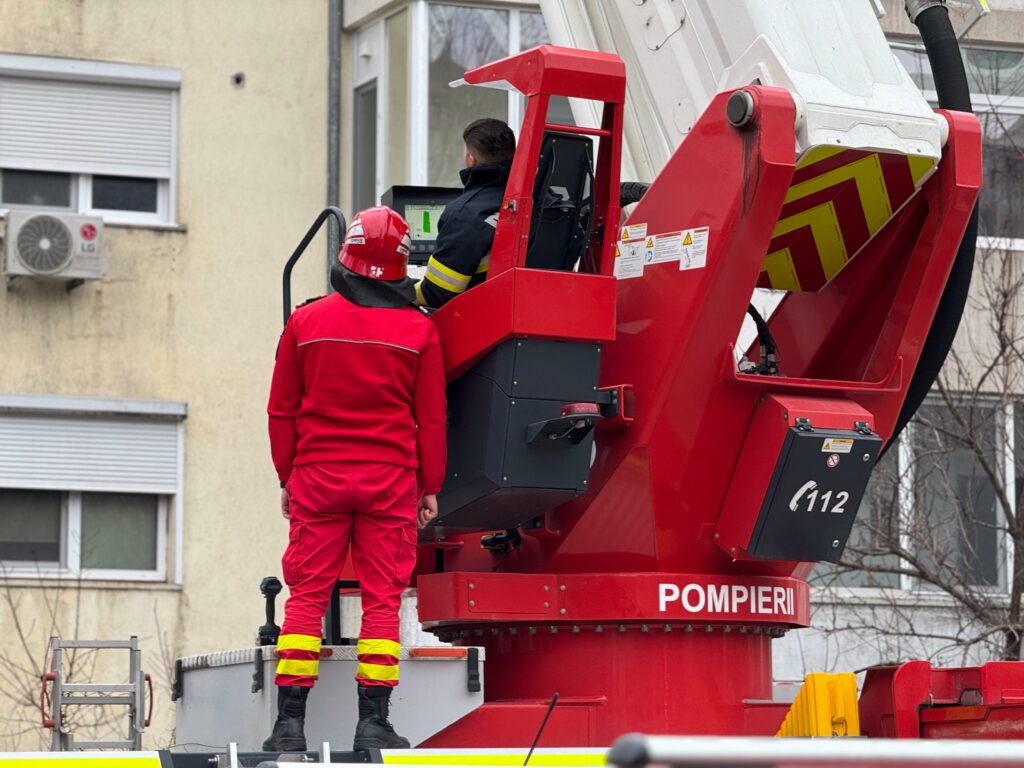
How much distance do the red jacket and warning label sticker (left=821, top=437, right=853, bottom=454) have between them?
1265mm

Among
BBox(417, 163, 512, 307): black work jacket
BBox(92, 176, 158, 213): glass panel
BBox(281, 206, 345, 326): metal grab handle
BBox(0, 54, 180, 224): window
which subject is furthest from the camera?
BBox(92, 176, 158, 213): glass panel

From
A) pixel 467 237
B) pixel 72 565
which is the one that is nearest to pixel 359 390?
pixel 467 237

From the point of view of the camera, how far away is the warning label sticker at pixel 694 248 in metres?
6.27

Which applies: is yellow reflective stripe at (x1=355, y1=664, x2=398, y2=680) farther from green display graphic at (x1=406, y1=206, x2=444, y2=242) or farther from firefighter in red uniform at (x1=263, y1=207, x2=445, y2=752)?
green display graphic at (x1=406, y1=206, x2=444, y2=242)

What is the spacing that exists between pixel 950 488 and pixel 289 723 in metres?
8.78

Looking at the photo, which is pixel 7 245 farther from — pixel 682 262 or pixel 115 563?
pixel 682 262

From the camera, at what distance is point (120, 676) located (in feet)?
49.6

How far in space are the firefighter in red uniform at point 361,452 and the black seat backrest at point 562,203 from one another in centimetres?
48

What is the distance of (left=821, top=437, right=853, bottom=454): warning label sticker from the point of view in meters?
6.22

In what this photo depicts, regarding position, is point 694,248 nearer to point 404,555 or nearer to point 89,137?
point 404,555

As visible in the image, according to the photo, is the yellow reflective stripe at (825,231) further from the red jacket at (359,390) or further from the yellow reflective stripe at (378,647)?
the yellow reflective stripe at (378,647)

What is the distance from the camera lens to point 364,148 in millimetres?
16375

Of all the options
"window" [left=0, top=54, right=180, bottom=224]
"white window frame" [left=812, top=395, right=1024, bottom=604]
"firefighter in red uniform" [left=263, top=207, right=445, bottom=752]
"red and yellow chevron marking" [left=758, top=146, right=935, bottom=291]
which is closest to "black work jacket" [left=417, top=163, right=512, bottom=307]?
"firefighter in red uniform" [left=263, top=207, right=445, bottom=752]

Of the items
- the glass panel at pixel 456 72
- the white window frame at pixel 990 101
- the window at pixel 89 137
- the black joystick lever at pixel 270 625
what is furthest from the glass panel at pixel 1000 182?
the black joystick lever at pixel 270 625
